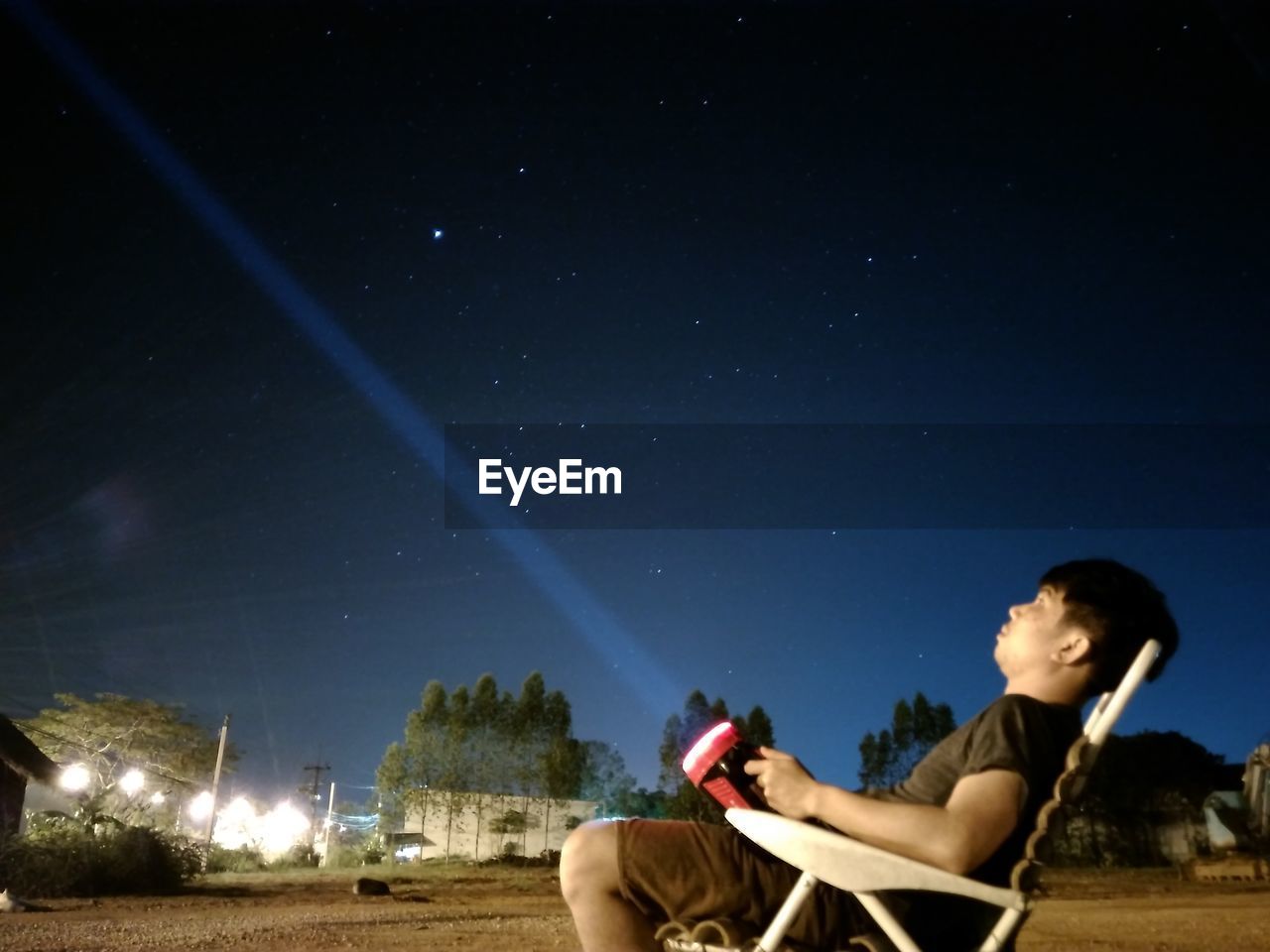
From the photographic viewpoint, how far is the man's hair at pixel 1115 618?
217cm

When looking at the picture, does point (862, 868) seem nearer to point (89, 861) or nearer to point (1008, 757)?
point (1008, 757)

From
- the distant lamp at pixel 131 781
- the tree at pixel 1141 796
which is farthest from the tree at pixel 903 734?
the distant lamp at pixel 131 781

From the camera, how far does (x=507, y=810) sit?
3594 cm

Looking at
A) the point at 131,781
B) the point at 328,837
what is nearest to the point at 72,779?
the point at 131,781

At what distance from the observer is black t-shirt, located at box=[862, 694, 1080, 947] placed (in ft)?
6.29

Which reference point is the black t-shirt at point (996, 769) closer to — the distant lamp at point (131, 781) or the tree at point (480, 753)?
the distant lamp at point (131, 781)

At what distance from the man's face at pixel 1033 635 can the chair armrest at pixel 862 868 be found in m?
0.51

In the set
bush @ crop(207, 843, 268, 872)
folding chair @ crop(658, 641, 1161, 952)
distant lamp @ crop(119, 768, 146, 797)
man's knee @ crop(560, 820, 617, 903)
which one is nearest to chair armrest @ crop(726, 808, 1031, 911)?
folding chair @ crop(658, 641, 1161, 952)

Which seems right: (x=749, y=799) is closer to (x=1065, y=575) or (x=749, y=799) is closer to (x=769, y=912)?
(x=769, y=912)

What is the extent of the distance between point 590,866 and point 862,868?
57 cm

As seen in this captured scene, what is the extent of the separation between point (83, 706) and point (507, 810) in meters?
15.0

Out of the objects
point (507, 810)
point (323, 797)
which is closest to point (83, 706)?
point (507, 810)

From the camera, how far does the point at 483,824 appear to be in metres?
36.3

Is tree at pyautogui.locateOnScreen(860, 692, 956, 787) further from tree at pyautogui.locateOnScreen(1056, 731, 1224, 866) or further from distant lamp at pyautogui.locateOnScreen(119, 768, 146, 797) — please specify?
distant lamp at pyautogui.locateOnScreen(119, 768, 146, 797)
